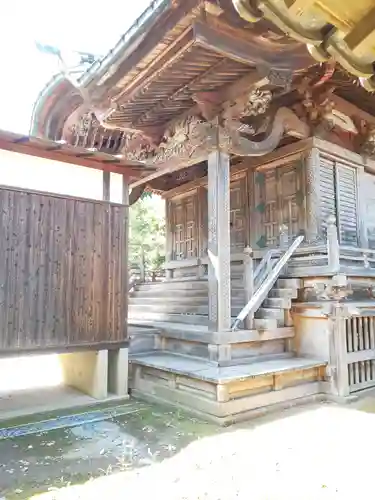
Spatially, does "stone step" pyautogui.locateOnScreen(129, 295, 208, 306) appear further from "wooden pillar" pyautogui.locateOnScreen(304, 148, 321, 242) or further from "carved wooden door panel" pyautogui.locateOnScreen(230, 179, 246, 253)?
"wooden pillar" pyautogui.locateOnScreen(304, 148, 321, 242)

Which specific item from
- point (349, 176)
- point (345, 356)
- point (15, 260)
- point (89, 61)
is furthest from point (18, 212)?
point (349, 176)

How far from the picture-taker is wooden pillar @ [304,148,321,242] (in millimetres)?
7902

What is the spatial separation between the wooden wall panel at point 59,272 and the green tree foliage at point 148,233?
11.6 m

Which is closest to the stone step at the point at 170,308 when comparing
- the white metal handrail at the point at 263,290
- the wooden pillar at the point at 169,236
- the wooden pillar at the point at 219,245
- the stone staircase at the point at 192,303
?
the stone staircase at the point at 192,303

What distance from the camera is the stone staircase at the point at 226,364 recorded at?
5.31 m

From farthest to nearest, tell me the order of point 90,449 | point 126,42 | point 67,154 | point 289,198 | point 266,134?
point 289,198
point 266,134
point 67,154
point 126,42
point 90,449

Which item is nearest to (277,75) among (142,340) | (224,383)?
(224,383)

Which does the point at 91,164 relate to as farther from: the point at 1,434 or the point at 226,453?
the point at 226,453

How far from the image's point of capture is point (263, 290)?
662 cm

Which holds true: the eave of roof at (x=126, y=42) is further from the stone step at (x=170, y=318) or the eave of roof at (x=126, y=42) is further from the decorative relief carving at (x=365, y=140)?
the decorative relief carving at (x=365, y=140)

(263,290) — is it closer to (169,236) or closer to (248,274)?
(248,274)

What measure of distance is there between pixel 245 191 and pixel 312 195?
5.52ft

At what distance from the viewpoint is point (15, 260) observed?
538cm

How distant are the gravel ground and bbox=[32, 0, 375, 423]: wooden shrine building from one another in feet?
2.40
